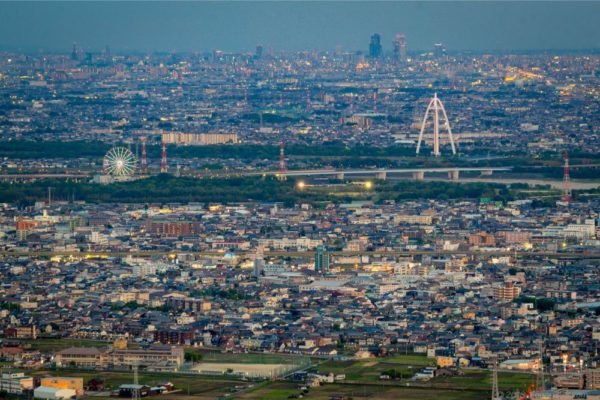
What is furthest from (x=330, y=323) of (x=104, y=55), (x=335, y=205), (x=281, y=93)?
(x=104, y=55)

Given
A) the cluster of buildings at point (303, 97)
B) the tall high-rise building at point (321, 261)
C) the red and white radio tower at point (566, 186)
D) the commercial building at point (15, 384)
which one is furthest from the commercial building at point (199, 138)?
the commercial building at point (15, 384)

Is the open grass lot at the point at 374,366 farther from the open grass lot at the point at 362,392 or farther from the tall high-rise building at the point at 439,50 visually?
the tall high-rise building at the point at 439,50

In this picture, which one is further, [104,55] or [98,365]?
[104,55]

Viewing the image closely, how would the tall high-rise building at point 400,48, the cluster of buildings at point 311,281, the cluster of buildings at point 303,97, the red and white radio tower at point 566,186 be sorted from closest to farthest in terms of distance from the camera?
1. the cluster of buildings at point 311,281
2. the red and white radio tower at point 566,186
3. the cluster of buildings at point 303,97
4. the tall high-rise building at point 400,48

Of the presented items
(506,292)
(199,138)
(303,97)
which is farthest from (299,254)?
(303,97)

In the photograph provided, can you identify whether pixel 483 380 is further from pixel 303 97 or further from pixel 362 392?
pixel 303 97

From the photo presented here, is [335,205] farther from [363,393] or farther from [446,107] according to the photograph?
[446,107]

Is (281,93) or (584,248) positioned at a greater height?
(281,93)
